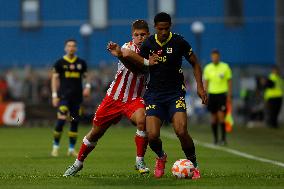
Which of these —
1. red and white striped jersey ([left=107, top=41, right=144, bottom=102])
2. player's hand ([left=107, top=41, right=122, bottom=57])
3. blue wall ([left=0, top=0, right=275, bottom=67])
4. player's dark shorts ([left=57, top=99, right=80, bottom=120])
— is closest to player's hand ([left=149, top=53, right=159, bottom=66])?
player's hand ([left=107, top=41, right=122, bottom=57])

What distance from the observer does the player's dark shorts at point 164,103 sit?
46.5 feet

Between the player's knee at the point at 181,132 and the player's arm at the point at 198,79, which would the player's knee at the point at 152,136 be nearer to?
the player's knee at the point at 181,132

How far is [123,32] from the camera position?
176ft

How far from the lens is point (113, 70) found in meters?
42.8

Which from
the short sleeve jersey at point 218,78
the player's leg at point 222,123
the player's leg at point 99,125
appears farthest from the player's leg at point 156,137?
the short sleeve jersey at point 218,78

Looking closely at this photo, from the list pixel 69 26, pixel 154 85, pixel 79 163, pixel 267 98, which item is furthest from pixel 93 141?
pixel 69 26

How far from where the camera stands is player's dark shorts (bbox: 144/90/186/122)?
1418 cm

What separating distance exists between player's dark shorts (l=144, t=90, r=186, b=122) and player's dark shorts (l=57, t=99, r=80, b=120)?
6.57 metres

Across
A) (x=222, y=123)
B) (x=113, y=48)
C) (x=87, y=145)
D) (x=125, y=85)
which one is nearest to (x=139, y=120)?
(x=125, y=85)

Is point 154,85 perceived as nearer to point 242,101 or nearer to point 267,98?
point 267,98

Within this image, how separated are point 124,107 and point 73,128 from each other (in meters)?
6.05

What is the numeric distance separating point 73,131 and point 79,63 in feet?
4.62

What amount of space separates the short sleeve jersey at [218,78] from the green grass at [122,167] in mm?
1364

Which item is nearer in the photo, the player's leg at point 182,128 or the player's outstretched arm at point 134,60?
the player's outstretched arm at point 134,60
